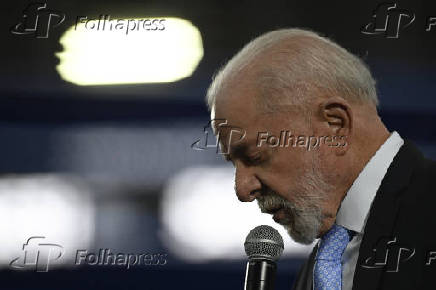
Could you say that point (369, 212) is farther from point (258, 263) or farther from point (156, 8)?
point (156, 8)

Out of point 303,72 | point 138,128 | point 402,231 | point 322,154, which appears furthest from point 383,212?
point 138,128

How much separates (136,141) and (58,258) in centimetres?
44

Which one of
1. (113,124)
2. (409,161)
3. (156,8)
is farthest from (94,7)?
(409,161)

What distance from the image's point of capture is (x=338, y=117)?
1217 mm

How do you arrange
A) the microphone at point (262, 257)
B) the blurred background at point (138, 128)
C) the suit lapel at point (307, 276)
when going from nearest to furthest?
the microphone at point (262, 257) → the suit lapel at point (307, 276) → the blurred background at point (138, 128)

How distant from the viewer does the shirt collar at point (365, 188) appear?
1.19 m

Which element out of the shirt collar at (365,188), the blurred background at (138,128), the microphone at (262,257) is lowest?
the microphone at (262,257)

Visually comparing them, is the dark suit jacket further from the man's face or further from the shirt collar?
the man's face

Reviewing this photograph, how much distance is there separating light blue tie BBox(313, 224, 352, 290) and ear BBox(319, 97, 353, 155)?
13 centimetres

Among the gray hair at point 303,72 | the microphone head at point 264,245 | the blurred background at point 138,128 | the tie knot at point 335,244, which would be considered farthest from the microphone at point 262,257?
the blurred background at point 138,128

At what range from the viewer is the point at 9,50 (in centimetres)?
265

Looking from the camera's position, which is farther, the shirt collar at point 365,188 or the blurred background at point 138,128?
the blurred background at point 138,128

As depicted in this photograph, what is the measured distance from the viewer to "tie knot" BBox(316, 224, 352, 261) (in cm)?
121

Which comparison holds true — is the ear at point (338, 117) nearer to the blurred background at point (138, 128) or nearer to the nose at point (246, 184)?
the nose at point (246, 184)
